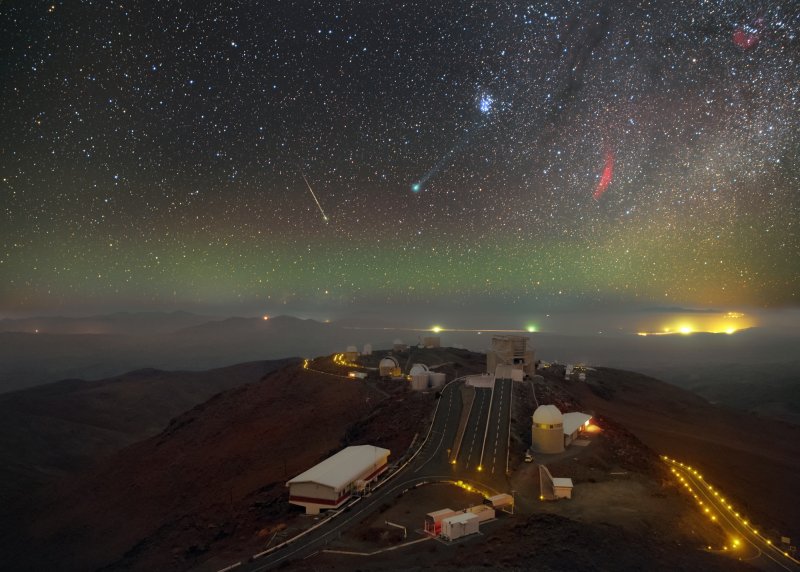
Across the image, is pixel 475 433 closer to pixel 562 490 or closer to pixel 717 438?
pixel 562 490

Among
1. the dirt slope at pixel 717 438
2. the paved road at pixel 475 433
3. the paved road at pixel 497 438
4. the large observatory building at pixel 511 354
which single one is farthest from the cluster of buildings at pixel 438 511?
the large observatory building at pixel 511 354

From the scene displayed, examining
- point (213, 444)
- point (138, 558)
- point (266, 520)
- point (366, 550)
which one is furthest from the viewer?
point (213, 444)

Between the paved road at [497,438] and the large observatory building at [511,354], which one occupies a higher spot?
the large observatory building at [511,354]

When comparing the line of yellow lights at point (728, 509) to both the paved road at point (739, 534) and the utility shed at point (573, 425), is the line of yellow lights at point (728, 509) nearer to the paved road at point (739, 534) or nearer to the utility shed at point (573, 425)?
the paved road at point (739, 534)

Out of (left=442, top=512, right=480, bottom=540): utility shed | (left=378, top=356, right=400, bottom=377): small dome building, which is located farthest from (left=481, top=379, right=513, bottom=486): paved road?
(left=378, top=356, right=400, bottom=377): small dome building

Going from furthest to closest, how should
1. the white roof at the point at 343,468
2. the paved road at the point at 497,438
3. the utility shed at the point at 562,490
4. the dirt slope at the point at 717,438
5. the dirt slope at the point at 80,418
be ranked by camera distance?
the dirt slope at the point at 80,418 < the dirt slope at the point at 717,438 < the paved road at the point at 497,438 < the white roof at the point at 343,468 < the utility shed at the point at 562,490

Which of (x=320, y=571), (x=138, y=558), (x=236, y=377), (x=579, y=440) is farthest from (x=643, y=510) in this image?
(x=236, y=377)

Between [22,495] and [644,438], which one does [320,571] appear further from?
[22,495]
